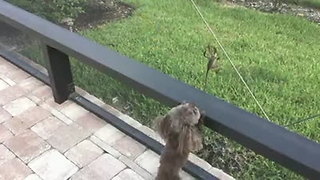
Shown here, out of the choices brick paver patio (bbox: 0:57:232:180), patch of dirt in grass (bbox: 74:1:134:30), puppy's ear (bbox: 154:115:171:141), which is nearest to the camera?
puppy's ear (bbox: 154:115:171:141)

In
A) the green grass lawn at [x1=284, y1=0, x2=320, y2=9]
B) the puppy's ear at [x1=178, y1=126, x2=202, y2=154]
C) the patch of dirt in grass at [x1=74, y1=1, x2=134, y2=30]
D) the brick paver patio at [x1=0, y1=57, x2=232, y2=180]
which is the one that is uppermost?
the puppy's ear at [x1=178, y1=126, x2=202, y2=154]

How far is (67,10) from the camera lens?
3836 millimetres

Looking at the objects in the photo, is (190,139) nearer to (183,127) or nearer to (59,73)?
(183,127)

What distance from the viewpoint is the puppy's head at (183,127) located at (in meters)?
1.63

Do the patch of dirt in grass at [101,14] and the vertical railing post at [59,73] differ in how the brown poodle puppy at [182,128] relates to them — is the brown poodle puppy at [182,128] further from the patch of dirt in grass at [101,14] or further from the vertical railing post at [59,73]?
the patch of dirt in grass at [101,14]

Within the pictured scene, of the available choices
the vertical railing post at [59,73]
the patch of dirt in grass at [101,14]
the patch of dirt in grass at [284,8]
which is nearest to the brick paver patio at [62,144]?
the vertical railing post at [59,73]

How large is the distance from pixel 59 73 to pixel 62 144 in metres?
0.45

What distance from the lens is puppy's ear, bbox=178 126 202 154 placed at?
1624 millimetres

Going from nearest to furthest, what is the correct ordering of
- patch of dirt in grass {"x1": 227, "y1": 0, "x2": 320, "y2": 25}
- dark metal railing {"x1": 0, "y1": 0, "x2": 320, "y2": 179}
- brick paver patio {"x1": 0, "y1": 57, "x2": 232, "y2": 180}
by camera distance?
dark metal railing {"x1": 0, "y1": 0, "x2": 320, "y2": 179}
brick paver patio {"x1": 0, "y1": 57, "x2": 232, "y2": 180}
patch of dirt in grass {"x1": 227, "y1": 0, "x2": 320, "y2": 25}

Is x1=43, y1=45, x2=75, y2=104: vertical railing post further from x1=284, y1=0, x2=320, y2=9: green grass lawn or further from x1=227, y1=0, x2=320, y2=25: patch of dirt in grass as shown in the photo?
x1=284, y1=0, x2=320, y2=9: green grass lawn

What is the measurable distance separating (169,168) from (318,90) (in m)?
1.75

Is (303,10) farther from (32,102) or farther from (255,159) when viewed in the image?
(32,102)

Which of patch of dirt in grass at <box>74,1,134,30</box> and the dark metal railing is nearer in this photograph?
the dark metal railing

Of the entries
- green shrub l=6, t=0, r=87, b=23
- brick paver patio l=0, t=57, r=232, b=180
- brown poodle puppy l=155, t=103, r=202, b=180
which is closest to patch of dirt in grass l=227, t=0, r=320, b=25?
green shrub l=6, t=0, r=87, b=23
